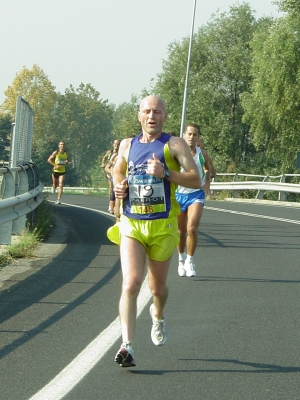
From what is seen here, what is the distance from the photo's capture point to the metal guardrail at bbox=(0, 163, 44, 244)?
11.7m

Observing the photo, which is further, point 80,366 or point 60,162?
point 60,162

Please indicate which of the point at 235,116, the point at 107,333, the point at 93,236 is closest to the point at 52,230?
the point at 93,236

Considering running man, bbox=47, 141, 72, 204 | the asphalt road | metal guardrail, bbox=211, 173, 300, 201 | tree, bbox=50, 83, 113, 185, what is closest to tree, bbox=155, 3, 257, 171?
metal guardrail, bbox=211, 173, 300, 201

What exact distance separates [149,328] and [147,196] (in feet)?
5.95

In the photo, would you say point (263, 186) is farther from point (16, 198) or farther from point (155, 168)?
point (155, 168)

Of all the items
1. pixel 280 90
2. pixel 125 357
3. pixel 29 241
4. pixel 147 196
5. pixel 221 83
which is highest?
pixel 221 83

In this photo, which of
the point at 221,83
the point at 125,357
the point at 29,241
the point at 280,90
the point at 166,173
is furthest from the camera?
the point at 221,83

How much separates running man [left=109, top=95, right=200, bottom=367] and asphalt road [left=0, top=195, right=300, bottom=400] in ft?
1.73

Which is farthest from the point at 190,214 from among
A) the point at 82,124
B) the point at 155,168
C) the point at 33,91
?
the point at 82,124

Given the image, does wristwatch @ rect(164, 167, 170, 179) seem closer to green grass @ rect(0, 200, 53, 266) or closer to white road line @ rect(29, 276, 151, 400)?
white road line @ rect(29, 276, 151, 400)

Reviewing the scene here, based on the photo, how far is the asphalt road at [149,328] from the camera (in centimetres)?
582

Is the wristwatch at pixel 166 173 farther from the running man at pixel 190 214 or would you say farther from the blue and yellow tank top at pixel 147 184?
the running man at pixel 190 214

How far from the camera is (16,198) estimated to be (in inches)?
479

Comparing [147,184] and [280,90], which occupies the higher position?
[280,90]
